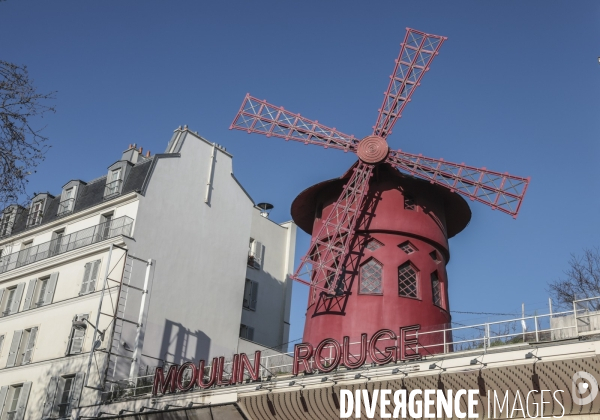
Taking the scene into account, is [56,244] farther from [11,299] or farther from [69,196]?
[11,299]

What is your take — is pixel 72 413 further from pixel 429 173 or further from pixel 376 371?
pixel 429 173

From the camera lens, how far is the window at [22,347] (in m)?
19.0

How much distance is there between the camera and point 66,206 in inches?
839

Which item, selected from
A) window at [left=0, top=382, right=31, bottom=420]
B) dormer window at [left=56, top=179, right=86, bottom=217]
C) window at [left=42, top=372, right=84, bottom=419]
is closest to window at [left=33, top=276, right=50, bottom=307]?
dormer window at [left=56, top=179, right=86, bottom=217]

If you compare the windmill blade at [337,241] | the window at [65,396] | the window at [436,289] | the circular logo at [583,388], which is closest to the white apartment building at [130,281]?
the window at [65,396]

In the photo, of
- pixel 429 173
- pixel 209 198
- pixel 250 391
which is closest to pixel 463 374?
pixel 250 391

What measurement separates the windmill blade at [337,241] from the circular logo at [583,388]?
20.6 ft

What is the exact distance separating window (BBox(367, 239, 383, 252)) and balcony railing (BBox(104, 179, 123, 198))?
7918 mm

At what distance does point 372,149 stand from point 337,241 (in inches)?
91.2

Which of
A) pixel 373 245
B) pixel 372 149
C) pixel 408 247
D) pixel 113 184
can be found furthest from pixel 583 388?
pixel 113 184

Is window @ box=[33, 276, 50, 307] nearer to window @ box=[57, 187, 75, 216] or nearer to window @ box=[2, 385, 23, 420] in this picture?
window @ box=[57, 187, 75, 216]

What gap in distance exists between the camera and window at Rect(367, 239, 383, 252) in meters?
16.1

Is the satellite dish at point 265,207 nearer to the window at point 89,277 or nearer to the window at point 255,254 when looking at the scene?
the window at point 255,254

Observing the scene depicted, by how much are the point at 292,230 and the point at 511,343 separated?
14591mm
